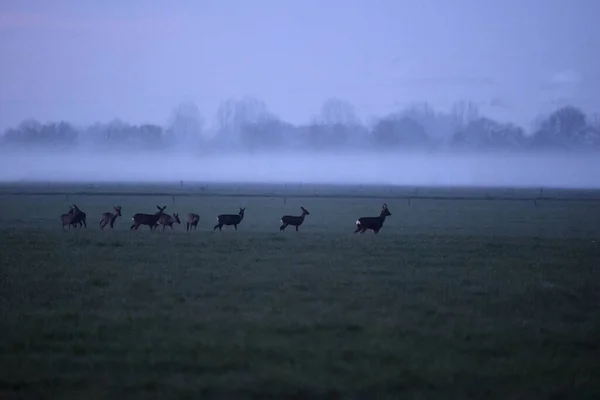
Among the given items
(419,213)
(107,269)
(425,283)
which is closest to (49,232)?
(107,269)

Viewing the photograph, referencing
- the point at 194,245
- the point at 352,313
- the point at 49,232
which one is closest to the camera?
the point at 352,313

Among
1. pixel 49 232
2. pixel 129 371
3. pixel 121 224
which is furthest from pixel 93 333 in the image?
pixel 121 224

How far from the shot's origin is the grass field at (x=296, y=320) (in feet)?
36.9

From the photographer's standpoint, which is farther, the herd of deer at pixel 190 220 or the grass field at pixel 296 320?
the herd of deer at pixel 190 220

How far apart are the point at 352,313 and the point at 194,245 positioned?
43.5 feet

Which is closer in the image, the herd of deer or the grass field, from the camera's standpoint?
the grass field

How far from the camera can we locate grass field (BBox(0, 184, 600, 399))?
11242 millimetres

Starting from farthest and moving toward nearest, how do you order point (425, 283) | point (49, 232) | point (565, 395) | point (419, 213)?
point (419, 213), point (49, 232), point (425, 283), point (565, 395)

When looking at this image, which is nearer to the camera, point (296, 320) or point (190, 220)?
point (296, 320)

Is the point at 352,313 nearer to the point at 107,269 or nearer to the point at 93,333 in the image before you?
the point at 93,333

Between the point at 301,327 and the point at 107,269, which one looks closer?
the point at 301,327

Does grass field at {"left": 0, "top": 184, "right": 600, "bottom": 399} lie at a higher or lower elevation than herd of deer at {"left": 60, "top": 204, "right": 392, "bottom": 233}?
lower

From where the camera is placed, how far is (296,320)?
15.1 m

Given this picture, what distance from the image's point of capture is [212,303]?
16.9 meters
